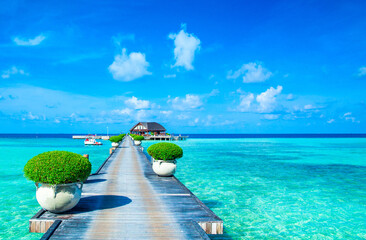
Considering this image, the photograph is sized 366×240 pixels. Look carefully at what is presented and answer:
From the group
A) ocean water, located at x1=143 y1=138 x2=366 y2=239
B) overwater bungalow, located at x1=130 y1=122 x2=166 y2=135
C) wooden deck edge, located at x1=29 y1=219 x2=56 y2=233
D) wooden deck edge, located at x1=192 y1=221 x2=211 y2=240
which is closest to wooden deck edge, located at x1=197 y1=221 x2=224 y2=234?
wooden deck edge, located at x1=192 y1=221 x2=211 y2=240

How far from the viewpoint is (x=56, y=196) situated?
6.63m

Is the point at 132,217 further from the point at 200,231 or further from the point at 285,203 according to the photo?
the point at 285,203

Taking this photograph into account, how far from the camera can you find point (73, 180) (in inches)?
270

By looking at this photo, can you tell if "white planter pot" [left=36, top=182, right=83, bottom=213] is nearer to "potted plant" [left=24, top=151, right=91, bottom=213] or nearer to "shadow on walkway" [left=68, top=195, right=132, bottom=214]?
"potted plant" [left=24, top=151, right=91, bottom=213]

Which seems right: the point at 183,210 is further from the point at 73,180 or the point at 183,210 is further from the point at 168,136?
the point at 168,136

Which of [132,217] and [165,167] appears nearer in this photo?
[132,217]

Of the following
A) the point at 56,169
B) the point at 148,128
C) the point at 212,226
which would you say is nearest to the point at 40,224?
the point at 56,169

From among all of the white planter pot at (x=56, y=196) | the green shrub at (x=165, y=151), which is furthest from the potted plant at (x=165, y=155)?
the white planter pot at (x=56, y=196)

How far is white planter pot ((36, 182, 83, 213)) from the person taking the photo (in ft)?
21.7

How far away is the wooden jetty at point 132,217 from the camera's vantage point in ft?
19.1

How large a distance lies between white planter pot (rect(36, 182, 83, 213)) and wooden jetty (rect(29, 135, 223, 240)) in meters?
0.22

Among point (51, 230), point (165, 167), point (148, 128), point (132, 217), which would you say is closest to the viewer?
point (51, 230)

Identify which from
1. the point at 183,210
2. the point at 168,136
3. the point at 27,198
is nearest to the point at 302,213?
the point at 183,210

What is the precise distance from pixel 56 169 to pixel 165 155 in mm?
5795
